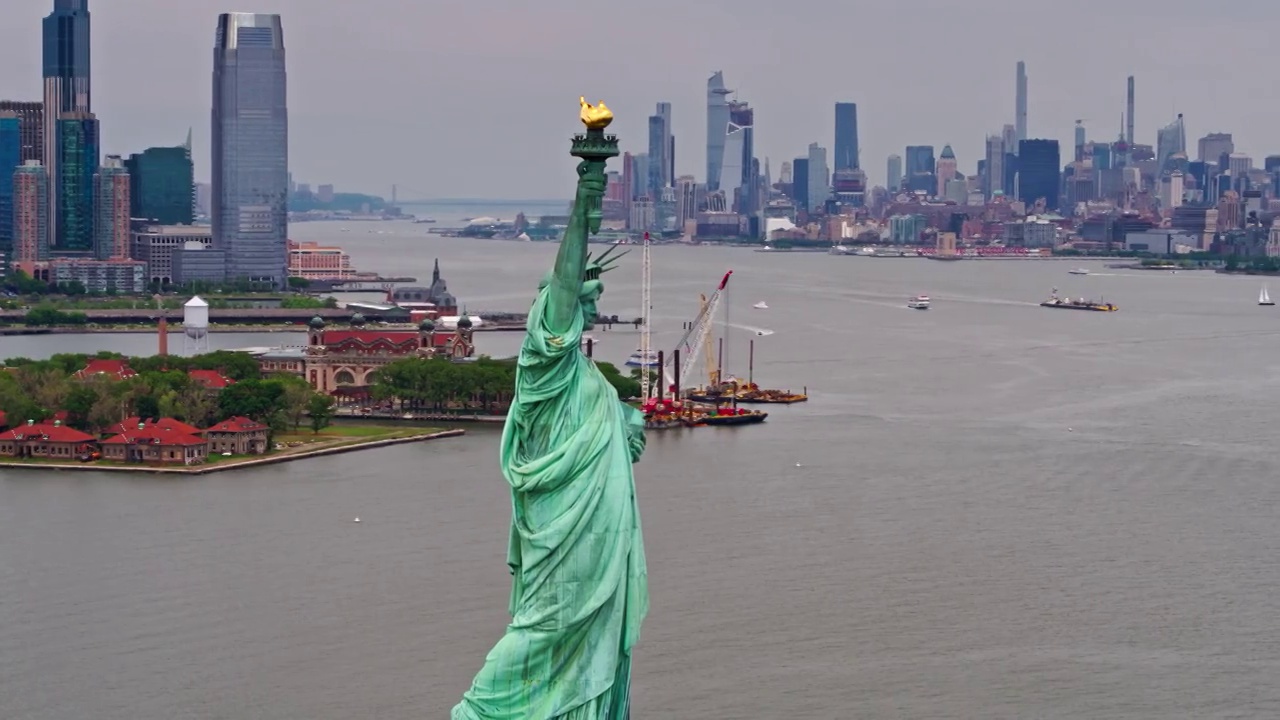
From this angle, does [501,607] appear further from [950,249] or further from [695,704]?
[950,249]

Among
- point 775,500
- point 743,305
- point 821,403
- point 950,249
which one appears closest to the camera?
point 775,500

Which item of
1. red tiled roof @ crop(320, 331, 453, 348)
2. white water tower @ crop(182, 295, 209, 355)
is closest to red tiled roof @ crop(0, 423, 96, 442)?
red tiled roof @ crop(320, 331, 453, 348)

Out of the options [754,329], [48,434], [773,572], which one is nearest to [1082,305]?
A: [754,329]

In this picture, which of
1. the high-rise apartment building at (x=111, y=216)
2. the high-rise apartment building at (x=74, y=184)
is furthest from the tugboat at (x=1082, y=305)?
the high-rise apartment building at (x=74, y=184)

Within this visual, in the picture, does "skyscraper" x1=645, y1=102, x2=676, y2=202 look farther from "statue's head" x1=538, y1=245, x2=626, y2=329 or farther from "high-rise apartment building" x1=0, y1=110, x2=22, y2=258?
"statue's head" x1=538, y1=245, x2=626, y2=329

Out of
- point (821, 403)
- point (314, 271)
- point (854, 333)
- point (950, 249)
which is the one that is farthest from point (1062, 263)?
point (821, 403)
